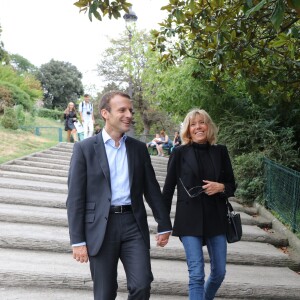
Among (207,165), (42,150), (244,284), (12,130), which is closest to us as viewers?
(207,165)

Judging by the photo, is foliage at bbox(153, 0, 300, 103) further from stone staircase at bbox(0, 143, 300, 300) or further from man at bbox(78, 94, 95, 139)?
man at bbox(78, 94, 95, 139)

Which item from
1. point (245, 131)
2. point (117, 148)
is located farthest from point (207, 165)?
point (245, 131)

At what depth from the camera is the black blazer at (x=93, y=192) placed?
2.82m

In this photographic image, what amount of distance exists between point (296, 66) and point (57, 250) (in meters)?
4.64

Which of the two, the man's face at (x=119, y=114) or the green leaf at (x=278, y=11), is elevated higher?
the green leaf at (x=278, y=11)

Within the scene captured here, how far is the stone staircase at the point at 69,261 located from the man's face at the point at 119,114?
2131 millimetres

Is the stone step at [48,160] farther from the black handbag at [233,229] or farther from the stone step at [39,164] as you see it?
the black handbag at [233,229]

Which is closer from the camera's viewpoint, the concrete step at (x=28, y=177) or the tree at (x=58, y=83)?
the concrete step at (x=28, y=177)

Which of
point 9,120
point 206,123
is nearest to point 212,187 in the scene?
point 206,123

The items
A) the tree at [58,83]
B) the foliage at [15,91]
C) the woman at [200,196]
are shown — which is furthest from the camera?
the tree at [58,83]

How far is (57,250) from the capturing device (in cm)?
522

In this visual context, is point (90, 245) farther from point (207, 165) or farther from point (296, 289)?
point (296, 289)

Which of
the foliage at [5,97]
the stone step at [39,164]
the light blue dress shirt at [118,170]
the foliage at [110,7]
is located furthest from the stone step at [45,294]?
the foliage at [5,97]

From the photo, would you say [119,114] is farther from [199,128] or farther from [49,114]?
[49,114]
